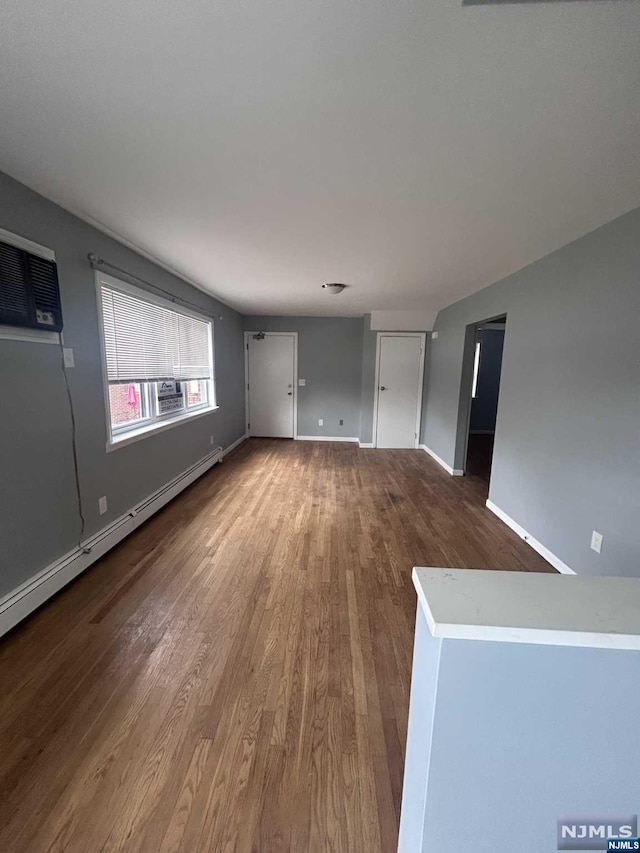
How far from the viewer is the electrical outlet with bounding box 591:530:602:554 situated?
81.1 inches

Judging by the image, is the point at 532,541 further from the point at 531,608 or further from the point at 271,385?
the point at 271,385

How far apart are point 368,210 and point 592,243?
1441mm

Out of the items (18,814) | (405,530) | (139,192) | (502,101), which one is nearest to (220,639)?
(18,814)

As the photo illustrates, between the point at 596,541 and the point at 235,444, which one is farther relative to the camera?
the point at 235,444

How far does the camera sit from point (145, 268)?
9.75 feet

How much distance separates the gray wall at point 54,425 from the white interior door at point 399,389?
3.84 m

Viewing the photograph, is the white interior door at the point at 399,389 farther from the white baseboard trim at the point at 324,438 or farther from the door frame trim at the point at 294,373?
the door frame trim at the point at 294,373

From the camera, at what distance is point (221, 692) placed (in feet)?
4.79

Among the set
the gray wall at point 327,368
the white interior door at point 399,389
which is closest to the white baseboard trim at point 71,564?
the gray wall at point 327,368

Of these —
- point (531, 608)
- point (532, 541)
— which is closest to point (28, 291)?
point (531, 608)

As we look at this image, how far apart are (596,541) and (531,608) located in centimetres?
192

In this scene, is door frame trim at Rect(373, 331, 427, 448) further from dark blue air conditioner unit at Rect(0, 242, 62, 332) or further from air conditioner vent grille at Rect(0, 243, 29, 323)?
air conditioner vent grille at Rect(0, 243, 29, 323)

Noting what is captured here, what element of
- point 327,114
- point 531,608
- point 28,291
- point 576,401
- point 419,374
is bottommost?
point 531,608

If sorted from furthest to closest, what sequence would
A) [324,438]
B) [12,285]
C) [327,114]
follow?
[324,438], [12,285], [327,114]
